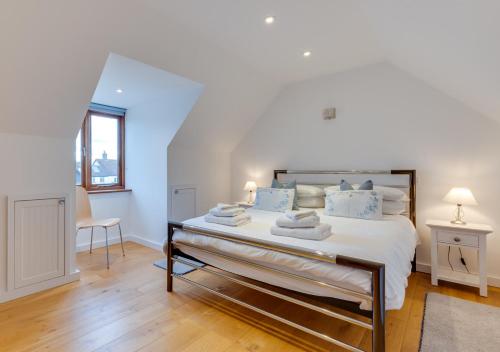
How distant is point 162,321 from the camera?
206cm

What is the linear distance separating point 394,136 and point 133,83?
3239mm

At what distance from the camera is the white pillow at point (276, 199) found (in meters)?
3.18

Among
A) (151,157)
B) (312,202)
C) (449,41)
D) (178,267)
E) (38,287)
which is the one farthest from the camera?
(151,157)

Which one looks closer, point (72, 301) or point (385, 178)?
point (72, 301)

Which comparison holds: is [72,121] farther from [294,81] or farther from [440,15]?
[440,15]

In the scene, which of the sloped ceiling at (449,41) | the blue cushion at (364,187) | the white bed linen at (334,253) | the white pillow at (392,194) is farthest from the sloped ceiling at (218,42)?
the white bed linen at (334,253)

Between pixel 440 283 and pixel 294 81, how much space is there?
121 inches

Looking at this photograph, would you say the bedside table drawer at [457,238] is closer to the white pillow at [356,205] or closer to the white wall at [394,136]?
the white wall at [394,136]

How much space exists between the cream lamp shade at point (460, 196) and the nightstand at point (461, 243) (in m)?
0.24

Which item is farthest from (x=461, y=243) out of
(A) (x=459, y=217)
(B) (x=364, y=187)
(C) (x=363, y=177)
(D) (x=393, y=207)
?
(C) (x=363, y=177)

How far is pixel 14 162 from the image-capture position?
2379 mm

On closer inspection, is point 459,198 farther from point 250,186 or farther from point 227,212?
point 250,186

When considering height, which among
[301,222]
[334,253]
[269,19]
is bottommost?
[334,253]

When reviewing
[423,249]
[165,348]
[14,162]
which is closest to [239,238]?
[165,348]
